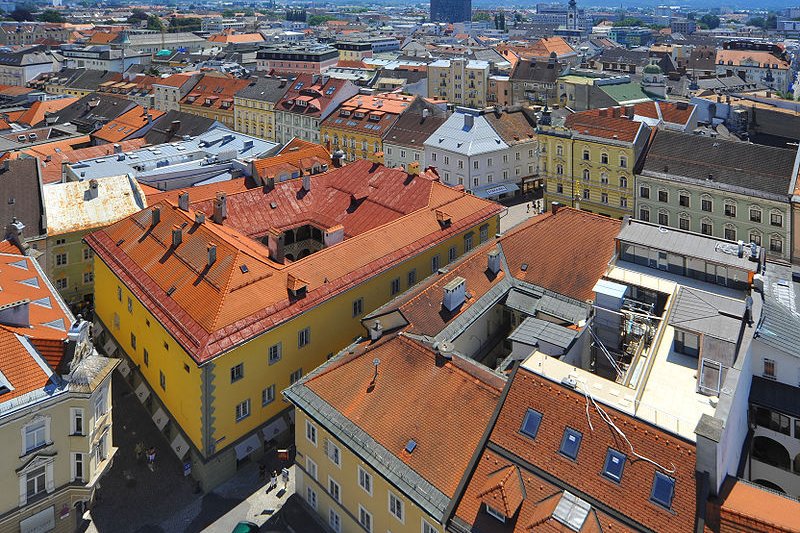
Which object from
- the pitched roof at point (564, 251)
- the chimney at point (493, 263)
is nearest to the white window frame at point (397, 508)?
the chimney at point (493, 263)

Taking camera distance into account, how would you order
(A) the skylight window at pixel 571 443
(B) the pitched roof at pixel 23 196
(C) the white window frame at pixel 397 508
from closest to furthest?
(A) the skylight window at pixel 571 443 < (C) the white window frame at pixel 397 508 < (B) the pitched roof at pixel 23 196

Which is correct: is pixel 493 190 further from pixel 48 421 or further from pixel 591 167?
pixel 48 421

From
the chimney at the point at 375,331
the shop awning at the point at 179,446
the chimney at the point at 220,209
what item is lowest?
the shop awning at the point at 179,446

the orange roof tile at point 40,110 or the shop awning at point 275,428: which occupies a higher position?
the orange roof tile at point 40,110

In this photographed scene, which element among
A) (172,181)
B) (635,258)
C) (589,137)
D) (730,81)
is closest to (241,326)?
(635,258)

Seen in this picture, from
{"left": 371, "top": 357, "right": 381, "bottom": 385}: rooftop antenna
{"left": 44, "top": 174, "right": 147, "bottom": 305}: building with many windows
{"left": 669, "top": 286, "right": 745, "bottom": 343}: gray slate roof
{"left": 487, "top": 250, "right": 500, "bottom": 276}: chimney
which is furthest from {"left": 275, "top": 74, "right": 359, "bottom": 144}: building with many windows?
{"left": 669, "top": 286, "right": 745, "bottom": 343}: gray slate roof

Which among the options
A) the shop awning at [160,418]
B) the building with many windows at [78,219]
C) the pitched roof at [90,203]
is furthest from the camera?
the pitched roof at [90,203]

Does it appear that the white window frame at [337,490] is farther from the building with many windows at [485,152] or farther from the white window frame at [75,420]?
the building with many windows at [485,152]
